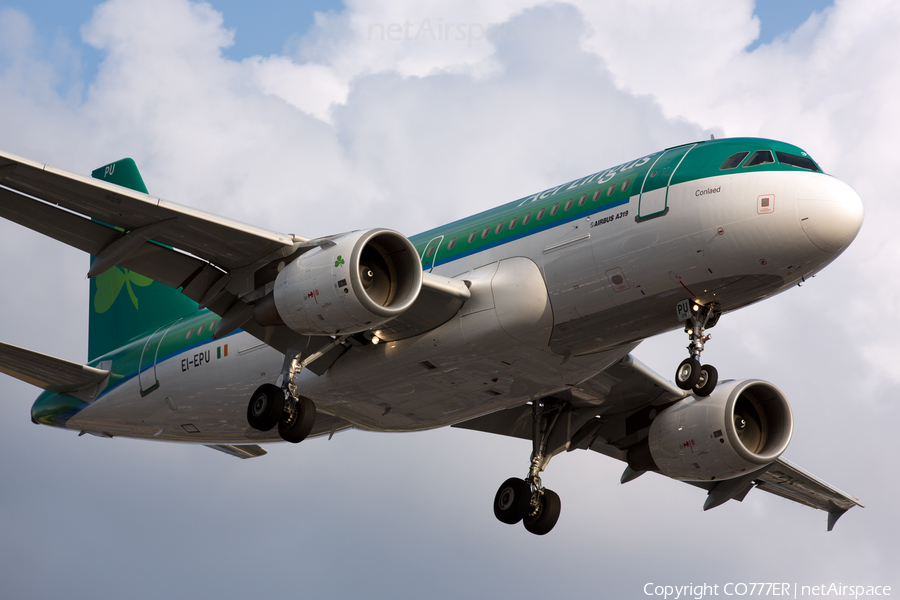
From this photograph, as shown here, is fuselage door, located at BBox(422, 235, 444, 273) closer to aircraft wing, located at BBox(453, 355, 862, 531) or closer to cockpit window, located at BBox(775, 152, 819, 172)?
aircraft wing, located at BBox(453, 355, 862, 531)

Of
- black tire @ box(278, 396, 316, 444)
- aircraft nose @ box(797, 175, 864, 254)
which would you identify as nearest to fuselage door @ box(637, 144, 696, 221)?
aircraft nose @ box(797, 175, 864, 254)

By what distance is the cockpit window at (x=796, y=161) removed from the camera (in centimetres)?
1716

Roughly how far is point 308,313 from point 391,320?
169cm

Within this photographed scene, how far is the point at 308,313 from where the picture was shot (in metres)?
17.9

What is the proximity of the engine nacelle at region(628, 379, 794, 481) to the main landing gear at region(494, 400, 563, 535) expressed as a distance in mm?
2693

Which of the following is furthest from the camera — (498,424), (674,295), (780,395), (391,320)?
(498,424)

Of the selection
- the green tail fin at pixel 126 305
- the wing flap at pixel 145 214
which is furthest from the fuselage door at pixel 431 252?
the green tail fin at pixel 126 305

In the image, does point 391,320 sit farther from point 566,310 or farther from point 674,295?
point 674,295

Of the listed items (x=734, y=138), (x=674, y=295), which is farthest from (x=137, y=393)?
(x=734, y=138)

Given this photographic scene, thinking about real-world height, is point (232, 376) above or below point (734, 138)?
below

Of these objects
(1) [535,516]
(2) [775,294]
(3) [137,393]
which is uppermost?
(2) [775,294]

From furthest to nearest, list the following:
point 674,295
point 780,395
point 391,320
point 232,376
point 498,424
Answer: point 498,424 < point 780,395 < point 232,376 < point 391,320 < point 674,295

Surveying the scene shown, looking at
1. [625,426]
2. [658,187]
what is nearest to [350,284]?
[658,187]

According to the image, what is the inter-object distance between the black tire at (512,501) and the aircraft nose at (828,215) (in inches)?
369
